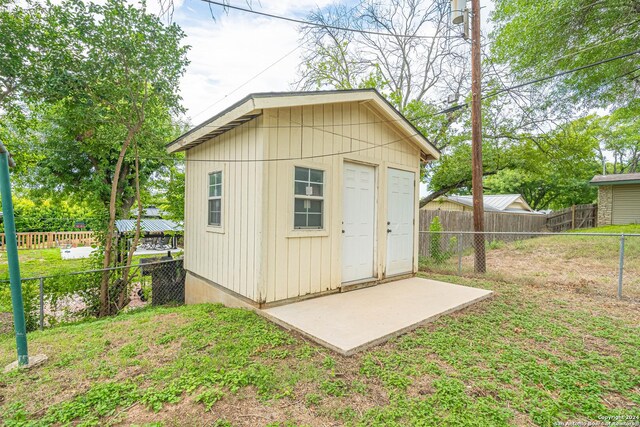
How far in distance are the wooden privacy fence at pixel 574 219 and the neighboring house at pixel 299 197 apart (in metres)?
14.8

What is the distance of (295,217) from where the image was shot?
161 inches

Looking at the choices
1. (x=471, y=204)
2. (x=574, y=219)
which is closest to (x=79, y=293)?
(x=471, y=204)

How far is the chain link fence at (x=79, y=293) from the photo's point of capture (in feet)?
15.3

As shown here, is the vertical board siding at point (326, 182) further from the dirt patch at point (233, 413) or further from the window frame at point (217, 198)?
the dirt patch at point (233, 413)

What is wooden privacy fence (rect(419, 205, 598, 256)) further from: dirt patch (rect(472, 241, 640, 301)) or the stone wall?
the stone wall

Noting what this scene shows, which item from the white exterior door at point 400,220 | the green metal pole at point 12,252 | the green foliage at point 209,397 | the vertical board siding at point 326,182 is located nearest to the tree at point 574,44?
the white exterior door at point 400,220

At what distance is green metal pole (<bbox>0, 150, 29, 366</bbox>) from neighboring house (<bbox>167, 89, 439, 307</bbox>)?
2.15 metres

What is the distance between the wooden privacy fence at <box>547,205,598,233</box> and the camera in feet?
52.4

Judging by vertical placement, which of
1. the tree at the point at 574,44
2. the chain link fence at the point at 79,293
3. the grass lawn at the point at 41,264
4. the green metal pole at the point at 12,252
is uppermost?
the tree at the point at 574,44

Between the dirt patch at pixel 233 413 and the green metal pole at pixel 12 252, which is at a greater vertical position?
the green metal pole at pixel 12 252

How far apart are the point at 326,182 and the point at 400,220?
75.4 inches

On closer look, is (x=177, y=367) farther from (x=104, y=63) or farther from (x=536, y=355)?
(x=104, y=63)

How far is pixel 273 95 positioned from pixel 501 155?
1013cm

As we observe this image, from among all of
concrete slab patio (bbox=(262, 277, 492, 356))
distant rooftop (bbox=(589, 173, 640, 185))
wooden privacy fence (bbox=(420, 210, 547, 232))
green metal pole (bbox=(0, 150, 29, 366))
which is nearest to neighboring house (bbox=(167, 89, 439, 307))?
concrete slab patio (bbox=(262, 277, 492, 356))
